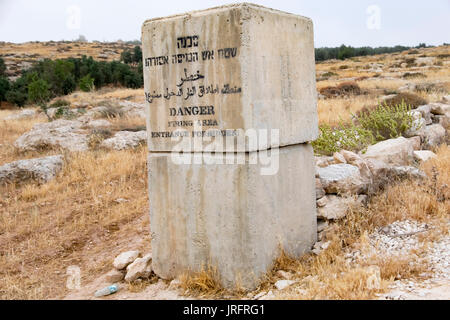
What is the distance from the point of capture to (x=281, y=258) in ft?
12.4

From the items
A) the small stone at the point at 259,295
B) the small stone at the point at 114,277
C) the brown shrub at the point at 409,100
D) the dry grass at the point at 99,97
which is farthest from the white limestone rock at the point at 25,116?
the small stone at the point at 259,295

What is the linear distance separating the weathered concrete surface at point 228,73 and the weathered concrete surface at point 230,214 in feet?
0.74

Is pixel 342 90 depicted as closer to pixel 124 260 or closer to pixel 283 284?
pixel 124 260

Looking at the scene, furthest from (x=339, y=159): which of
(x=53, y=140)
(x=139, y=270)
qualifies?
(x=53, y=140)

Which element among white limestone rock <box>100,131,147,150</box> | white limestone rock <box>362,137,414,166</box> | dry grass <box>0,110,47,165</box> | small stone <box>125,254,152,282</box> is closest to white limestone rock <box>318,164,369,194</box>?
white limestone rock <box>362,137,414,166</box>

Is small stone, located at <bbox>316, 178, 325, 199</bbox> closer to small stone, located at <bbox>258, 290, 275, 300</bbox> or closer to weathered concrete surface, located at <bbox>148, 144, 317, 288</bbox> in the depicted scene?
weathered concrete surface, located at <bbox>148, 144, 317, 288</bbox>

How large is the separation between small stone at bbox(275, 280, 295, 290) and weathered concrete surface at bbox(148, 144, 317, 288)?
18 cm

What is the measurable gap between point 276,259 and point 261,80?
158 centimetres

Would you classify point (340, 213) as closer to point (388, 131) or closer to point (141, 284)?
point (141, 284)

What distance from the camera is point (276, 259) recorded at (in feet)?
12.3

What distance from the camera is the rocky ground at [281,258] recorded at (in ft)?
10.9

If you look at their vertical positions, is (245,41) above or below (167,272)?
above

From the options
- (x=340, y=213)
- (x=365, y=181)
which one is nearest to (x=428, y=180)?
(x=365, y=181)

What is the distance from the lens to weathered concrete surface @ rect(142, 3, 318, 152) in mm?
3373
